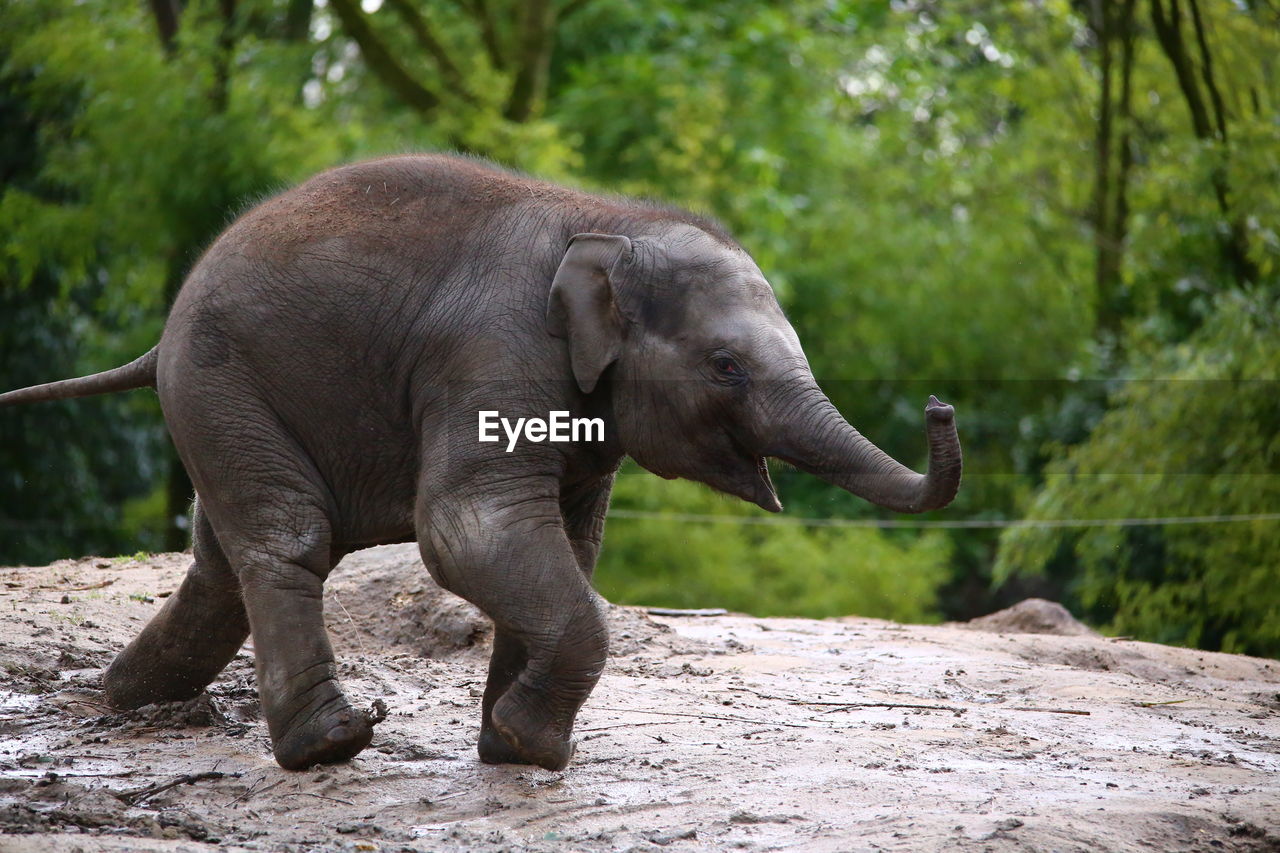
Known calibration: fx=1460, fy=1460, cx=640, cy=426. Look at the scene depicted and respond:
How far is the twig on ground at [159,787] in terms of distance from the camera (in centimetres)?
429

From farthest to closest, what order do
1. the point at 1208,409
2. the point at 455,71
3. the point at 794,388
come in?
1. the point at 455,71
2. the point at 1208,409
3. the point at 794,388

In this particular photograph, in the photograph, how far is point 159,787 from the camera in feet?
14.4

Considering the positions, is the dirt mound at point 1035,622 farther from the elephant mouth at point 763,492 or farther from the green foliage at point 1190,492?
the elephant mouth at point 763,492

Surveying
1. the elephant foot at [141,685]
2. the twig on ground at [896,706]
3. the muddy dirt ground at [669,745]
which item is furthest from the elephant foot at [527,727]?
the twig on ground at [896,706]

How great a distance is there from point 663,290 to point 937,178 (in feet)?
48.2

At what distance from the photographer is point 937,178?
1858cm

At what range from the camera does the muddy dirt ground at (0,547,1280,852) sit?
4.02 meters

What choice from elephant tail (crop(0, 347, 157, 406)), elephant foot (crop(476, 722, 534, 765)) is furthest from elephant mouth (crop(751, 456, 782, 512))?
elephant tail (crop(0, 347, 157, 406))

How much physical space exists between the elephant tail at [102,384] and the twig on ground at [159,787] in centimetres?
149

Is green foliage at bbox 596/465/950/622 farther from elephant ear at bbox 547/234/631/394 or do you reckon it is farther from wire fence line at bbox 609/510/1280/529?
elephant ear at bbox 547/234/631/394

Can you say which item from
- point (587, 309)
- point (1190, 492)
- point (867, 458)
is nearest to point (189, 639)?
point (587, 309)

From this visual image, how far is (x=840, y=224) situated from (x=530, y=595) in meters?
15.1

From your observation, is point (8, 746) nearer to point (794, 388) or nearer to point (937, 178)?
point (794, 388)

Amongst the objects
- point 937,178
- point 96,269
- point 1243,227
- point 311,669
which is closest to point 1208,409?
point 1243,227
